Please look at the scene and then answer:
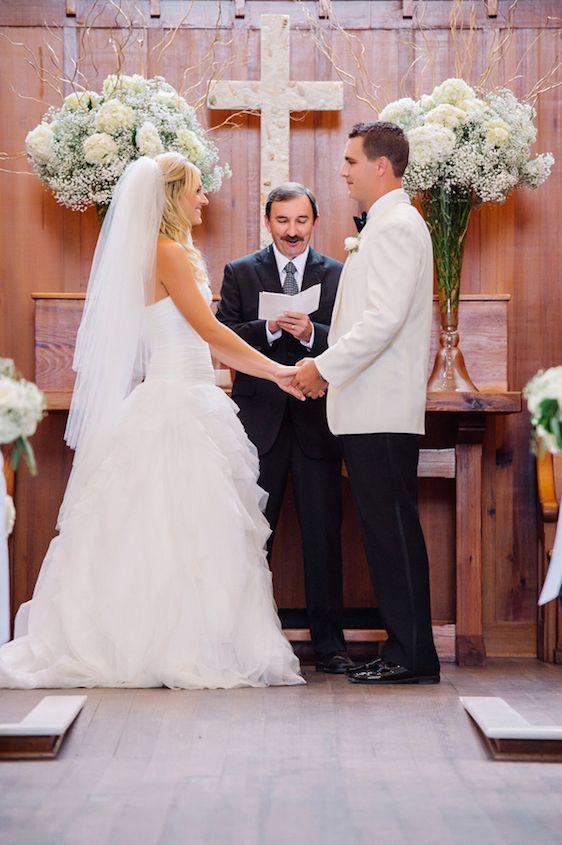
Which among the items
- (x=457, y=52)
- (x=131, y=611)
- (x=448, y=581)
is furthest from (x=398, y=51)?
(x=131, y=611)

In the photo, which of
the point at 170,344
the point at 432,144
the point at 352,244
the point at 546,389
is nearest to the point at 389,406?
the point at 352,244

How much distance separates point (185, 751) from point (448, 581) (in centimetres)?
239

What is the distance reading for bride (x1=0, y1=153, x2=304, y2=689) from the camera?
3.88 meters

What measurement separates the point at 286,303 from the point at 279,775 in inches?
82.7

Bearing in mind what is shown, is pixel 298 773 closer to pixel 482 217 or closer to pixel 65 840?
pixel 65 840

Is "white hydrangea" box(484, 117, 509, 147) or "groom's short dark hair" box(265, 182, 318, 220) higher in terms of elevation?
"white hydrangea" box(484, 117, 509, 147)

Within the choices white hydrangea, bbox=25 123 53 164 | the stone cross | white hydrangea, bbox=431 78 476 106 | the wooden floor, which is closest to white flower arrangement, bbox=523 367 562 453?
the wooden floor

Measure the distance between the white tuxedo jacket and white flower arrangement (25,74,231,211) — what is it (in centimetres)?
108

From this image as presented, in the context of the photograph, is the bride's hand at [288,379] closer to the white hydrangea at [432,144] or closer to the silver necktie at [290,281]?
the silver necktie at [290,281]

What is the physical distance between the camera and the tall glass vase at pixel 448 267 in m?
4.76

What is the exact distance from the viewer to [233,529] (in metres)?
4.01

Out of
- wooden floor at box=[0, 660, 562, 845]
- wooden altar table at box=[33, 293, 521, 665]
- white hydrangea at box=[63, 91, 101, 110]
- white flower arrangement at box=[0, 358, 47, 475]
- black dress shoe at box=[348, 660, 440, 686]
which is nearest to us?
wooden floor at box=[0, 660, 562, 845]

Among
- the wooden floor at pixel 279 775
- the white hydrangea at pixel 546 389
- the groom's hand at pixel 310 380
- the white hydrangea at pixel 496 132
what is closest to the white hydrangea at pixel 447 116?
the white hydrangea at pixel 496 132

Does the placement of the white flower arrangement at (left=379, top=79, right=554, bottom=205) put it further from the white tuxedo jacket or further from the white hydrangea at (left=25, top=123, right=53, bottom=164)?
the white hydrangea at (left=25, top=123, right=53, bottom=164)
